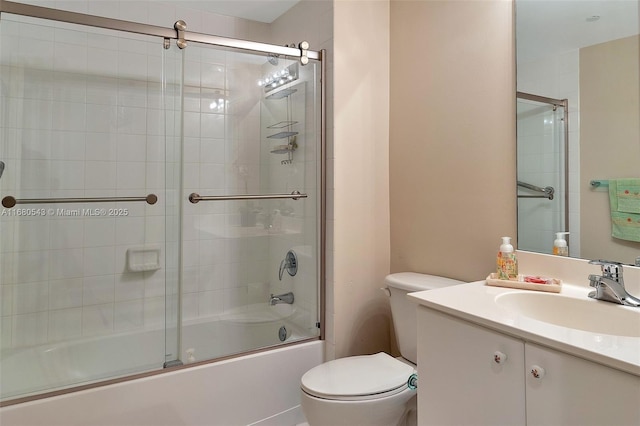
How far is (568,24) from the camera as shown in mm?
1475

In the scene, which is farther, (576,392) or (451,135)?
(451,135)

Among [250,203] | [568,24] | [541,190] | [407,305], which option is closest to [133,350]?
[250,203]

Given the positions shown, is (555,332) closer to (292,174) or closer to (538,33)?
(538,33)

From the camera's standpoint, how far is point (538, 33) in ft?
5.13


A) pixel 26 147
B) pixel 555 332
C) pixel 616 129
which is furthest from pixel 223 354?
pixel 616 129

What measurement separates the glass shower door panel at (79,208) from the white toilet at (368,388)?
77cm

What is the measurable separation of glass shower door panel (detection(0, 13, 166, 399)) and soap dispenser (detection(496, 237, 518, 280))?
1.52 metres

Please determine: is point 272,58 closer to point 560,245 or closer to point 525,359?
point 560,245

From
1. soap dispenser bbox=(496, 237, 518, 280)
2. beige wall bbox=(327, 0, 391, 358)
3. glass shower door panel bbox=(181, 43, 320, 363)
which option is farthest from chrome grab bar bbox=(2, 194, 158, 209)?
soap dispenser bbox=(496, 237, 518, 280)

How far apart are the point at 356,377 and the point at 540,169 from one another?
1.10m

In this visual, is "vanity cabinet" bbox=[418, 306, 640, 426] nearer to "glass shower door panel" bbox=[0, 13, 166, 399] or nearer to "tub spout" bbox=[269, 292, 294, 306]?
"tub spout" bbox=[269, 292, 294, 306]

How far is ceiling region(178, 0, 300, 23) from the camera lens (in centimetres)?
243

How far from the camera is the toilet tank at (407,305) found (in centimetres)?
183

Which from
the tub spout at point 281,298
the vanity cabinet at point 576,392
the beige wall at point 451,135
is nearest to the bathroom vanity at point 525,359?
the vanity cabinet at point 576,392
